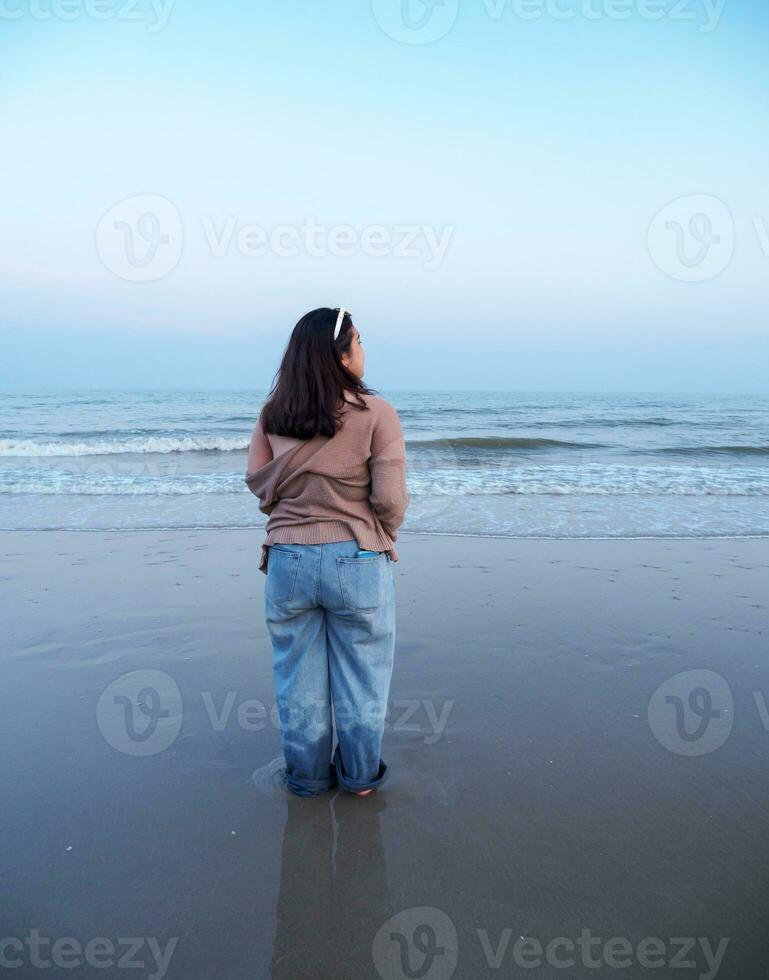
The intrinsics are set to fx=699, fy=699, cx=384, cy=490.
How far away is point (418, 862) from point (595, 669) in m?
1.98

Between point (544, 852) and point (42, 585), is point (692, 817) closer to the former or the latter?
point (544, 852)

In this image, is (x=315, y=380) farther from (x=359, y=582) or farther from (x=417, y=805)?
(x=417, y=805)

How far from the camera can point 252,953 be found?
2.03m

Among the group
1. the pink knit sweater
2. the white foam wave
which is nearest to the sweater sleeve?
the pink knit sweater

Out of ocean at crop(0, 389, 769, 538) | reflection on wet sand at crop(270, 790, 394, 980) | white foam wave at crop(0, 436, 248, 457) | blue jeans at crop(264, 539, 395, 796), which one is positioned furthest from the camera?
white foam wave at crop(0, 436, 248, 457)

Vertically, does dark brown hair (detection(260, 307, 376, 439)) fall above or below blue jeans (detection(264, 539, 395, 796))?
above

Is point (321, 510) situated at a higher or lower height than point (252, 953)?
higher

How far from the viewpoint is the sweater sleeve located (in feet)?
8.20

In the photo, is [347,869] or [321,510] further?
[321,510]

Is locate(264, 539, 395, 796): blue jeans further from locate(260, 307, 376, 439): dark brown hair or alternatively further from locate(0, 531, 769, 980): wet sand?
locate(260, 307, 376, 439): dark brown hair

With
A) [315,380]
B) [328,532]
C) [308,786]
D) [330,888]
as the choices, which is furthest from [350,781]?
[315,380]

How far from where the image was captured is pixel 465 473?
13.3m

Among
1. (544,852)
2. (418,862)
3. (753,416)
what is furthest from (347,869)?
(753,416)

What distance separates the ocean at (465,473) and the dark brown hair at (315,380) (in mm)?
5605
